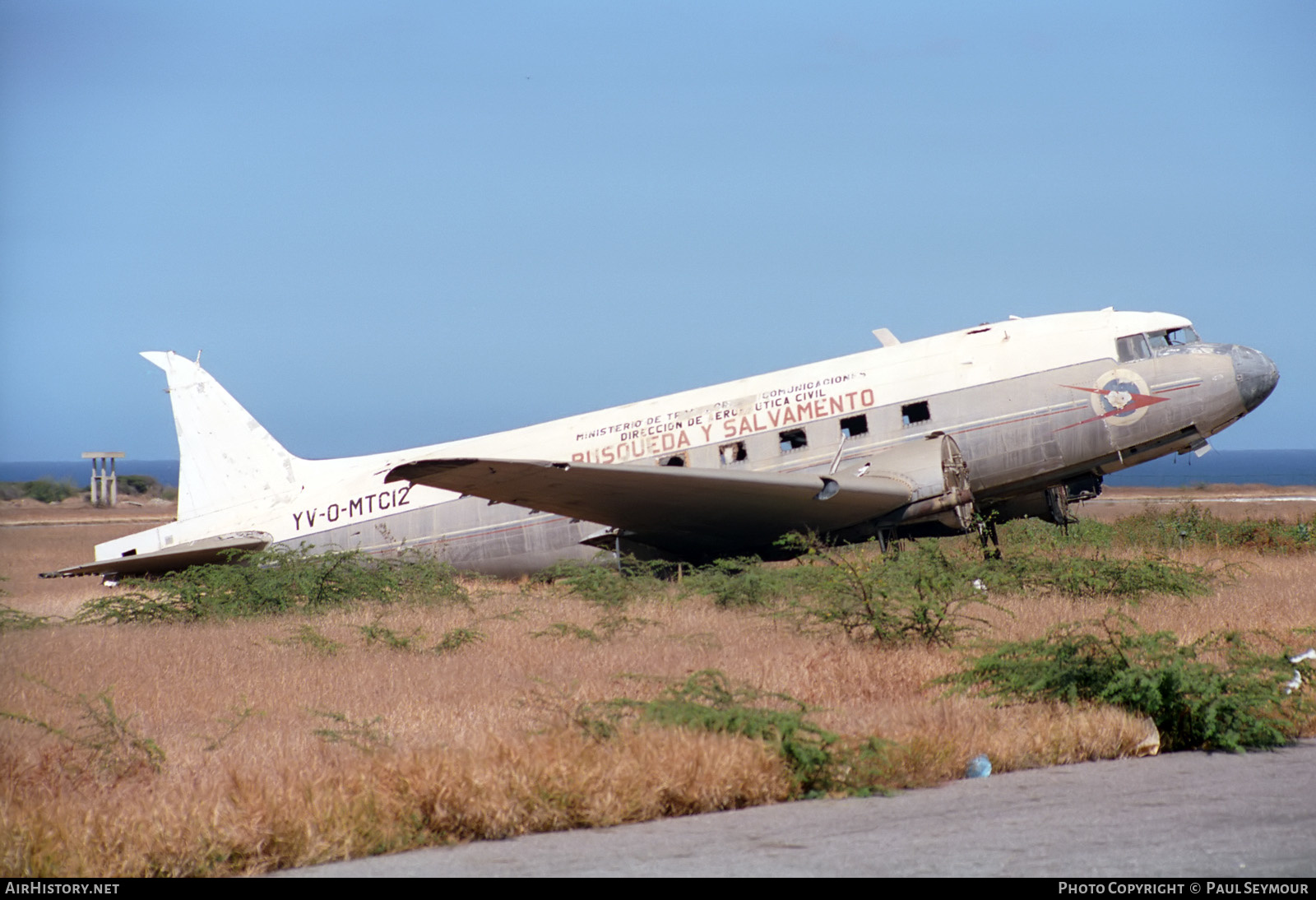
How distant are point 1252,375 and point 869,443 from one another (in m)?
5.82

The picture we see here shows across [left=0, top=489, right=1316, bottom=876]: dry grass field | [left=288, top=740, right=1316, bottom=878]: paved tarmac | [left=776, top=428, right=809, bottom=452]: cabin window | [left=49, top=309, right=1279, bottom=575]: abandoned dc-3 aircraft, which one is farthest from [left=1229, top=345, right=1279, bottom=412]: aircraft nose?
[left=288, top=740, right=1316, bottom=878]: paved tarmac

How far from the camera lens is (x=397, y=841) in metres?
6.47

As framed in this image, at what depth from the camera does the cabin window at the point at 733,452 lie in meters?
18.7

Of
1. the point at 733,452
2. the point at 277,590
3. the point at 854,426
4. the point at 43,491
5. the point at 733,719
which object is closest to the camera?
the point at 733,719

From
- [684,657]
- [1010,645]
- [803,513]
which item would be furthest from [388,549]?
[1010,645]

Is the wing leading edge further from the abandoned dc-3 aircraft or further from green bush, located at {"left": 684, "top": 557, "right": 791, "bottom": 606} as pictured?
green bush, located at {"left": 684, "top": 557, "right": 791, "bottom": 606}

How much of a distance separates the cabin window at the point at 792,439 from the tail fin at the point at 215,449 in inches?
380

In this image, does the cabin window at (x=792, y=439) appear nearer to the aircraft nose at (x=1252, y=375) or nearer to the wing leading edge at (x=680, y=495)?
the wing leading edge at (x=680, y=495)

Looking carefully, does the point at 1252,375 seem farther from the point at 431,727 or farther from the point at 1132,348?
the point at 431,727

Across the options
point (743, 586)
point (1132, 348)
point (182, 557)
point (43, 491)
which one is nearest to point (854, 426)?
point (743, 586)

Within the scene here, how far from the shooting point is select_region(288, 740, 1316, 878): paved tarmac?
5891 mm

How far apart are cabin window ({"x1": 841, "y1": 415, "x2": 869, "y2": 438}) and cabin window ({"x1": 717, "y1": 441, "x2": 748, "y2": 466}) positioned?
1587mm

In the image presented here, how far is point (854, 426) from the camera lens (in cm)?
1839

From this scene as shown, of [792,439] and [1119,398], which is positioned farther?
[792,439]
